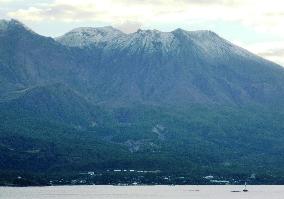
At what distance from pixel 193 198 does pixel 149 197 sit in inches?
356

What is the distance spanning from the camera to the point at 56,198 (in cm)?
19000

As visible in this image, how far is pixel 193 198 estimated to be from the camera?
199 m

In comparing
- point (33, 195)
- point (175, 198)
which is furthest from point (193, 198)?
point (33, 195)

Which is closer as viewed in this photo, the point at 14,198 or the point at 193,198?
the point at 14,198

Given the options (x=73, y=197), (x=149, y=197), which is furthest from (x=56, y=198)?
(x=149, y=197)

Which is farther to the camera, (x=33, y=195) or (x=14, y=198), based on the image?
(x=33, y=195)

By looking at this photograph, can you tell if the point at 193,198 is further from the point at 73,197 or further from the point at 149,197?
the point at 73,197

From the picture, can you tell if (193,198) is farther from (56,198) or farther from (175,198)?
(56,198)

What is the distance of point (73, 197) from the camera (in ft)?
640

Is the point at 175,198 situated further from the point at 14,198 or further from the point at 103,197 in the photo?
the point at 14,198

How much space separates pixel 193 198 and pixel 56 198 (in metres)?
28.9

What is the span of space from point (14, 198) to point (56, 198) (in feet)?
33.0

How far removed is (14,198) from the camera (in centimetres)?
18312

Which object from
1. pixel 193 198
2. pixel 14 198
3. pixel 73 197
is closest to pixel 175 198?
pixel 193 198
